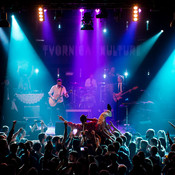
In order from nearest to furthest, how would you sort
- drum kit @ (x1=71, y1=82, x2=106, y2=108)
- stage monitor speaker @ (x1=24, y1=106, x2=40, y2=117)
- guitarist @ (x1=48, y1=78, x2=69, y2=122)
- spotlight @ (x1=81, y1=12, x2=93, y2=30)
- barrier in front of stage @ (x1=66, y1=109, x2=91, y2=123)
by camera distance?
1. spotlight @ (x1=81, y1=12, x2=93, y2=30)
2. barrier in front of stage @ (x1=66, y1=109, x2=91, y2=123)
3. guitarist @ (x1=48, y1=78, x2=69, y2=122)
4. stage monitor speaker @ (x1=24, y1=106, x2=40, y2=117)
5. drum kit @ (x1=71, y1=82, x2=106, y2=108)

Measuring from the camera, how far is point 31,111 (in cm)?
1034

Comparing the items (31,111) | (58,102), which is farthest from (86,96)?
(31,111)

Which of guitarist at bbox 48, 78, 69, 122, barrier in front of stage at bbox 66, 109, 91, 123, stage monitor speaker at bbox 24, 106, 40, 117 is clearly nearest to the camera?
barrier in front of stage at bbox 66, 109, 91, 123

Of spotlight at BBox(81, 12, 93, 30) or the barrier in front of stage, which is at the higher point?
→ spotlight at BBox(81, 12, 93, 30)

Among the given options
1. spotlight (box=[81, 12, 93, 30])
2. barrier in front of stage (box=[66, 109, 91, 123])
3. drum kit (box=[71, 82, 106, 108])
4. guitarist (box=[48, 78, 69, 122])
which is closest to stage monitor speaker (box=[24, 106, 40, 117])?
guitarist (box=[48, 78, 69, 122])

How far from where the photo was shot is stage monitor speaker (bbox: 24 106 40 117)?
1026 cm

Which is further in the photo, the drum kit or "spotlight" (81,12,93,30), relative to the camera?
the drum kit

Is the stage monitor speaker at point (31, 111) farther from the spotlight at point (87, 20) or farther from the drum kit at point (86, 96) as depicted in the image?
the spotlight at point (87, 20)

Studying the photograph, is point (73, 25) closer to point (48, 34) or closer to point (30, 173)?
point (48, 34)

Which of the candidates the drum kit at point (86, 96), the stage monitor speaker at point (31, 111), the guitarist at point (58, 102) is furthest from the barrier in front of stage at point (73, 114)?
the stage monitor speaker at point (31, 111)

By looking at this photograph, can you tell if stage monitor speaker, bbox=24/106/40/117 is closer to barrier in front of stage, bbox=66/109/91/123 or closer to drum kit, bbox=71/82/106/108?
barrier in front of stage, bbox=66/109/91/123

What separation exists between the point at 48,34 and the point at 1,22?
17.0 feet

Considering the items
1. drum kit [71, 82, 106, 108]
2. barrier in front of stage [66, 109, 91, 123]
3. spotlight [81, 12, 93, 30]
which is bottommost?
barrier in front of stage [66, 109, 91, 123]

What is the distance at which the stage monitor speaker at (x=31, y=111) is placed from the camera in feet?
33.7
